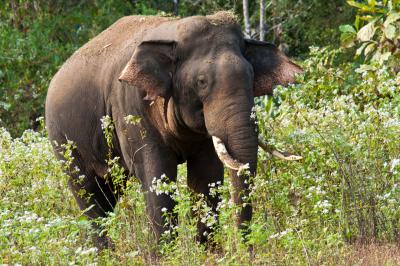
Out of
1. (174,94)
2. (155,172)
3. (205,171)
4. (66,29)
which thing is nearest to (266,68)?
(174,94)

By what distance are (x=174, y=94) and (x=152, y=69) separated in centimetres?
25

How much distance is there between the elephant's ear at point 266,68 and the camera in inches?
403

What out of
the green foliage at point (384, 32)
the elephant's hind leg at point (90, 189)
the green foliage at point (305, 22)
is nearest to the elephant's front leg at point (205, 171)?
the elephant's hind leg at point (90, 189)

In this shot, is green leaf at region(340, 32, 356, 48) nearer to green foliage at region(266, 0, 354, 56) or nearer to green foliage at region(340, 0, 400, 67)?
green foliage at region(340, 0, 400, 67)

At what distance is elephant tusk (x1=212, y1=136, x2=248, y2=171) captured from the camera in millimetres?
9078

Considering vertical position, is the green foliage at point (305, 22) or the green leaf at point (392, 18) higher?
the green leaf at point (392, 18)

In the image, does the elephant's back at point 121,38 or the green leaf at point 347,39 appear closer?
the elephant's back at point 121,38

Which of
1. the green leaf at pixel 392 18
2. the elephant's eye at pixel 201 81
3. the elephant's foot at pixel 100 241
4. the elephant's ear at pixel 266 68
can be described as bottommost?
the elephant's foot at pixel 100 241

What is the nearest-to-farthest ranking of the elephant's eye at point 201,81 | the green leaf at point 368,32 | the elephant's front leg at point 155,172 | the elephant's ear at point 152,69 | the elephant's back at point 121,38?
the elephant's eye at point 201,81, the elephant's ear at point 152,69, the elephant's front leg at point 155,172, the elephant's back at point 121,38, the green leaf at point 368,32

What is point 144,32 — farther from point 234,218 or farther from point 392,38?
point 392,38

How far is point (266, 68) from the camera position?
10289 mm

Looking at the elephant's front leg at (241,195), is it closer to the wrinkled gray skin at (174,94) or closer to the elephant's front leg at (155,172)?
the wrinkled gray skin at (174,94)

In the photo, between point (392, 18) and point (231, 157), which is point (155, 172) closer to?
point (231, 157)

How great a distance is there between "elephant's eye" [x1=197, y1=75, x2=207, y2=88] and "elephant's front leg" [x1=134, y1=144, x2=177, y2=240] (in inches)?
27.7
